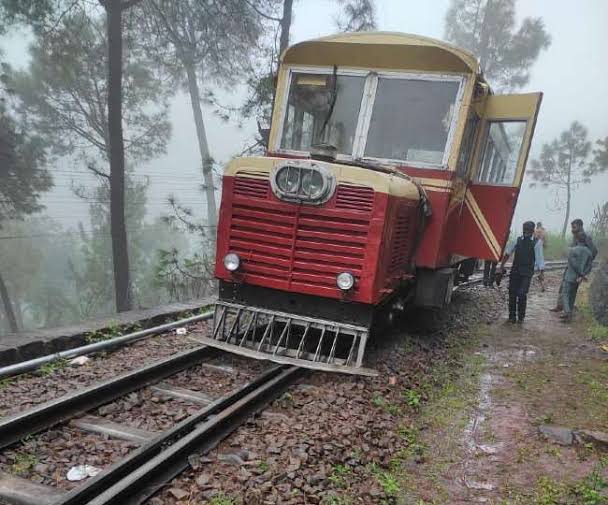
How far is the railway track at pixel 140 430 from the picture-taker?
254cm

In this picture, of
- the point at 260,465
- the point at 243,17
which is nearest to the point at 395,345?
the point at 260,465

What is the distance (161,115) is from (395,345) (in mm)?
17937

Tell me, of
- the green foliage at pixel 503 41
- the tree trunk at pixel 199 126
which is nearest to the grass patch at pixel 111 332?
the tree trunk at pixel 199 126

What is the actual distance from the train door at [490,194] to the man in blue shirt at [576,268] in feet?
7.80

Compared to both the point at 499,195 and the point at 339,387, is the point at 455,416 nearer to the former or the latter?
the point at 339,387

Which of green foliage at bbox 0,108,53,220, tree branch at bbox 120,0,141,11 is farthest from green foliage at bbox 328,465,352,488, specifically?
green foliage at bbox 0,108,53,220

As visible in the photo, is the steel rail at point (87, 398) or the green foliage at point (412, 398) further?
the green foliage at point (412, 398)

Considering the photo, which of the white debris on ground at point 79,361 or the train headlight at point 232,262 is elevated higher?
the train headlight at point 232,262

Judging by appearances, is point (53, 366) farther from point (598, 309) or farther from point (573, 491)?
point (598, 309)

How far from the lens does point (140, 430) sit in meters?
3.30

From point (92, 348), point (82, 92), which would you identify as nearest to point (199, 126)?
point (82, 92)

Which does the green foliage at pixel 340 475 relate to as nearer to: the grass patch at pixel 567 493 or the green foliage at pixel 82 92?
Answer: the grass patch at pixel 567 493

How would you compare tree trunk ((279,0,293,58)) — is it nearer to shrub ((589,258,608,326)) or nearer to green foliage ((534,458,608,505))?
shrub ((589,258,608,326))

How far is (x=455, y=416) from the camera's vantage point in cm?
430
